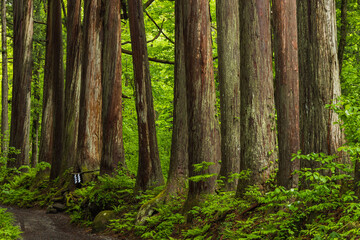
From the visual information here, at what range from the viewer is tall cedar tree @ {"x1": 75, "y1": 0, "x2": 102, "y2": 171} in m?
13.7

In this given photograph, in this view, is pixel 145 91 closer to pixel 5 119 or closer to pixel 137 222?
pixel 137 222

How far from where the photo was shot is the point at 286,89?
7.70 meters

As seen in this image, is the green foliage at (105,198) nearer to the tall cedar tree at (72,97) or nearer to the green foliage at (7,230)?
the green foliage at (7,230)

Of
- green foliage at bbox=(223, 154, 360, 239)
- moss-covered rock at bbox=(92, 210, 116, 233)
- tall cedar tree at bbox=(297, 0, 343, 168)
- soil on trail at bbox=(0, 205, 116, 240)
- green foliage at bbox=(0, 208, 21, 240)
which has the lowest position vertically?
soil on trail at bbox=(0, 205, 116, 240)

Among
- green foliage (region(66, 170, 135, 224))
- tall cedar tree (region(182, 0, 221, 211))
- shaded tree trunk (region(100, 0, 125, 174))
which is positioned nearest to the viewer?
tall cedar tree (region(182, 0, 221, 211))

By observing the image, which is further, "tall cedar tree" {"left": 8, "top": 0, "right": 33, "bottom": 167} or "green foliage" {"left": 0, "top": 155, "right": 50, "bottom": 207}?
"tall cedar tree" {"left": 8, "top": 0, "right": 33, "bottom": 167}

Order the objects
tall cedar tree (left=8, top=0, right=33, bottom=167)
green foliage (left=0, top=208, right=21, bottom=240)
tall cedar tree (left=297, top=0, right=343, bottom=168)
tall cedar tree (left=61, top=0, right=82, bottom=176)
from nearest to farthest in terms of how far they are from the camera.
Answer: tall cedar tree (left=297, top=0, right=343, bottom=168)
green foliage (left=0, top=208, right=21, bottom=240)
tall cedar tree (left=61, top=0, right=82, bottom=176)
tall cedar tree (left=8, top=0, right=33, bottom=167)

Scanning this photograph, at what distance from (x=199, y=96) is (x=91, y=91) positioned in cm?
650

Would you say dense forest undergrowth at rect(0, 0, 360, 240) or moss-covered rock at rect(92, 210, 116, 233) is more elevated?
dense forest undergrowth at rect(0, 0, 360, 240)

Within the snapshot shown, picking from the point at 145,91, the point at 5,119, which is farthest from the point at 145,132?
the point at 5,119

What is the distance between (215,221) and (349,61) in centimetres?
1153

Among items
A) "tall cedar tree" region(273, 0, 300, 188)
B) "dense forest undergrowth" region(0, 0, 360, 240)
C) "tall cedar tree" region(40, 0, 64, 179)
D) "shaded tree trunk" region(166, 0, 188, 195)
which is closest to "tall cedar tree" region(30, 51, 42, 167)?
"tall cedar tree" region(40, 0, 64, 179)

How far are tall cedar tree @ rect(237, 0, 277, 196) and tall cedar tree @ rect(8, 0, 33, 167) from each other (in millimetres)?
12909

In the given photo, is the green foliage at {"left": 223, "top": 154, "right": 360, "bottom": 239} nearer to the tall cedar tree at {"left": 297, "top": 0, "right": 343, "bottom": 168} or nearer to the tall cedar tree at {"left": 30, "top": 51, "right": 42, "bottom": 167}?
the tall cedar tree at {"left": 297, "top": 0, "right": 343, "bottom": 168}
